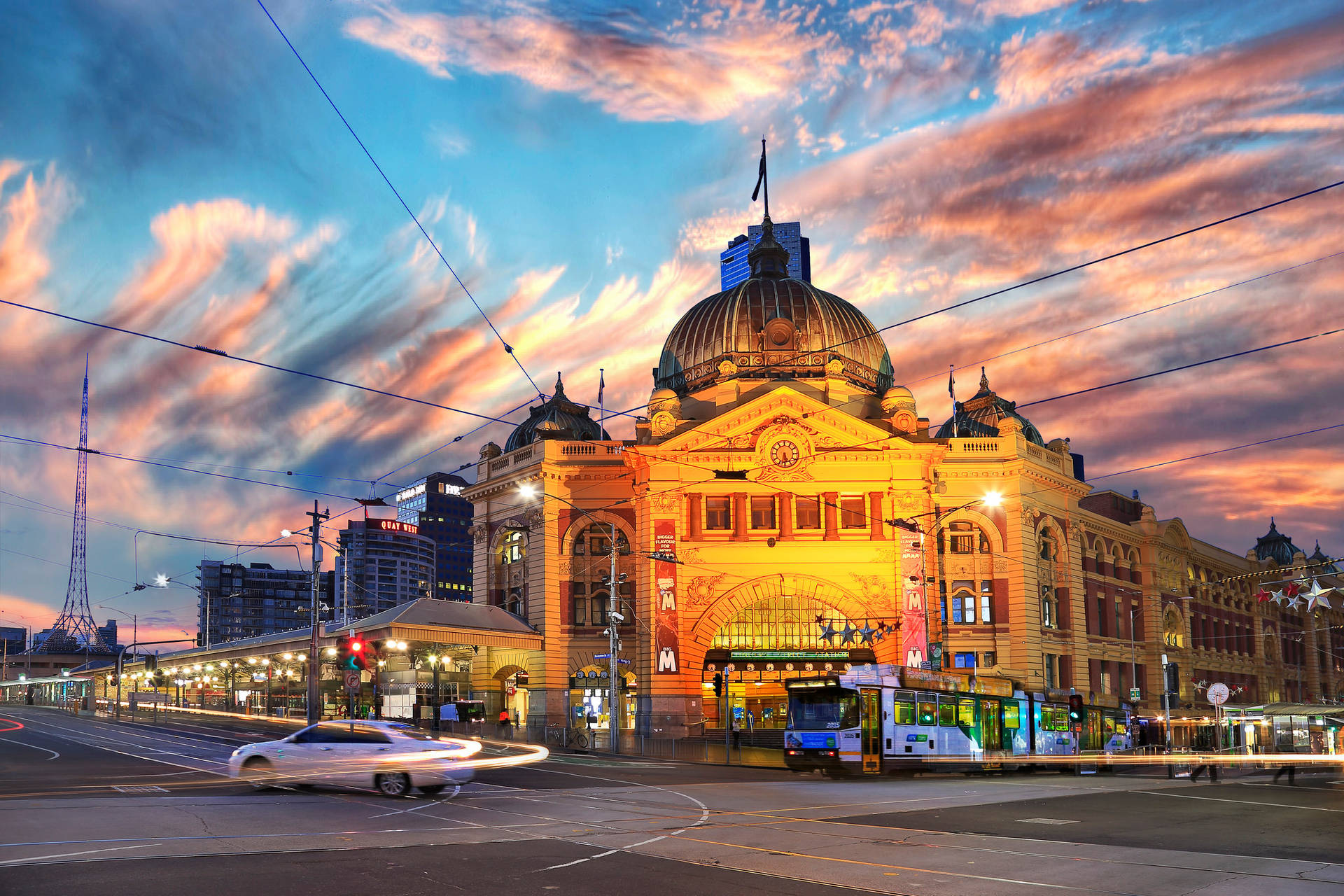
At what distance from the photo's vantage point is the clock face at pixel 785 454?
63.9m

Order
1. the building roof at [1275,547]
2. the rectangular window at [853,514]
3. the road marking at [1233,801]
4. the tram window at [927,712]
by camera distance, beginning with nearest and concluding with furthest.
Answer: the road marking at [1233,801], the tram window at [927,712], the rectangular window at [853,514], the building roof at [1275,547]

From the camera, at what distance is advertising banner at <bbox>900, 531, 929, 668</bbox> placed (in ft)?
199

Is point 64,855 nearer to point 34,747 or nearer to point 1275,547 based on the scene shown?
point 34,747

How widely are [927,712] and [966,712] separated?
8.62ft

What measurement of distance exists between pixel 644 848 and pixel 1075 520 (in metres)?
61.4

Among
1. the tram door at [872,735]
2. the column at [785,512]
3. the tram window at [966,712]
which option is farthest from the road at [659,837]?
the column at [785,512]

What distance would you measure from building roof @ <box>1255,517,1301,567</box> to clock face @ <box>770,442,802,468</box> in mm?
92263

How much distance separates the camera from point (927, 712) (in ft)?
131

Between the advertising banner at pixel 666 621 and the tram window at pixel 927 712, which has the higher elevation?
the advertising banner at pixel 666 621

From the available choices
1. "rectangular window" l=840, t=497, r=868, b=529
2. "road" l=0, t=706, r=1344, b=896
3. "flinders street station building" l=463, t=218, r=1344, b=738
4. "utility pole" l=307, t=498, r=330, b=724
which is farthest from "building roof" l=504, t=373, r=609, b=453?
"road" l=0, t=706, r=1344, b=896

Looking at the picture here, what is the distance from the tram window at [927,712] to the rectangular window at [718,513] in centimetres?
2506

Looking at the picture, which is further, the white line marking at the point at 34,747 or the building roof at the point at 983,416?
the building roof at the point at 983,416

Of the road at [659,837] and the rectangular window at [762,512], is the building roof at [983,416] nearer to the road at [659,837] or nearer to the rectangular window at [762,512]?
the rectangular window at [762,512]

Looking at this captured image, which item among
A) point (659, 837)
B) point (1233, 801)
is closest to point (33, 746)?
point (659, 837)
